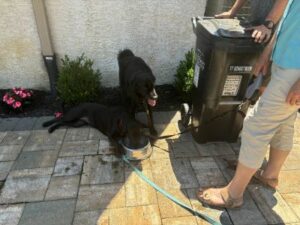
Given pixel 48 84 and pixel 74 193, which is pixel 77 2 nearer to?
pixel 48 84

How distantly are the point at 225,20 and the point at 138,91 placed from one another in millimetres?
1191

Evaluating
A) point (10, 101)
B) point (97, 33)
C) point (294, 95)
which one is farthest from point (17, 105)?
point (294, 95)

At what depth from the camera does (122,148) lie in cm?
281

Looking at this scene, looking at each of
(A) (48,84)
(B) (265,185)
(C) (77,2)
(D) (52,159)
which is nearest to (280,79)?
(B) (265,185)

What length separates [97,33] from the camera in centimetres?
380

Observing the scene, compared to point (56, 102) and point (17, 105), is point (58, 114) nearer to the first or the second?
point (56, 102)

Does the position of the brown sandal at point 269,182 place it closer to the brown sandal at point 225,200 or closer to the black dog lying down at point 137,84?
the brown sandal at point 225,200

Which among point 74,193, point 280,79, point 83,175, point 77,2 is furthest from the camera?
point 77,2

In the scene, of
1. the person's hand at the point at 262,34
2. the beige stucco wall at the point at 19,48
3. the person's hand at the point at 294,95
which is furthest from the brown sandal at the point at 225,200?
the beige stucco wall at the point at 19,48

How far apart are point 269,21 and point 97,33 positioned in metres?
2.44

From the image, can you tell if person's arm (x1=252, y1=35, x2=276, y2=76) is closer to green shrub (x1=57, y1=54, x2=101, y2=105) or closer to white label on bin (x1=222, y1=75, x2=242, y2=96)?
white label on bin (x1=222, y1=75, x2=242, y2=96)

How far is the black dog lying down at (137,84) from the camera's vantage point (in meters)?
2.76

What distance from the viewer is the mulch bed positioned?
3664 millimetres

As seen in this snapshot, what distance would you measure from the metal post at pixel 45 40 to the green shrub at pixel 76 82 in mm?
214
